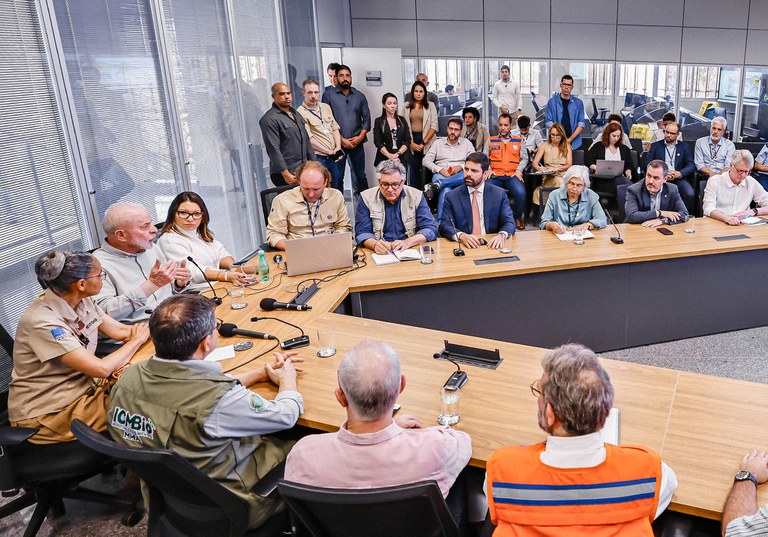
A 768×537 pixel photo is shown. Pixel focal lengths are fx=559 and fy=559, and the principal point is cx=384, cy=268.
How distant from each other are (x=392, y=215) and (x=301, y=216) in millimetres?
673

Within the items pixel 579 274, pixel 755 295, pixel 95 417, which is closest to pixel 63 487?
pixel 95 417

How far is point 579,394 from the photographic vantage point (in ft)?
4.61

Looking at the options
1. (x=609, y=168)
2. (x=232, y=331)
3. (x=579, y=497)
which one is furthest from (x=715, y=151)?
(x=579, y=497)

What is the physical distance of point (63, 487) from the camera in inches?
99.2

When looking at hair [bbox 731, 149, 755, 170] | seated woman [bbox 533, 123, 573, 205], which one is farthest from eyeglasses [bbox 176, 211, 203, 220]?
seated woman [bbox 533, 123, 573, 205]

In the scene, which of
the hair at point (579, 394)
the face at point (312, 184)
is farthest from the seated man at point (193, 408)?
the face at point (312, 184)

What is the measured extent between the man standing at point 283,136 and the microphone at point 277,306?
2.32m

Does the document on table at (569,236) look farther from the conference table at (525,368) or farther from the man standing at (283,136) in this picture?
the man standing at (283,136)

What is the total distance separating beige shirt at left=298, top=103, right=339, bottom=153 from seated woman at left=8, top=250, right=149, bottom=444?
13.5ft

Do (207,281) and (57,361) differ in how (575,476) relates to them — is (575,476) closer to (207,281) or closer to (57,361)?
(57,361)

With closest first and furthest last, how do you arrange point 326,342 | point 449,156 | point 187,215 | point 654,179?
point 326,342, point 187,215, point 654,179, point 449,156

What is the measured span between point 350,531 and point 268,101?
5.41m

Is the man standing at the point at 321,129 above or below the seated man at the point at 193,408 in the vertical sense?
above

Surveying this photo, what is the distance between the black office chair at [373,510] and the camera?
52.1 inches
